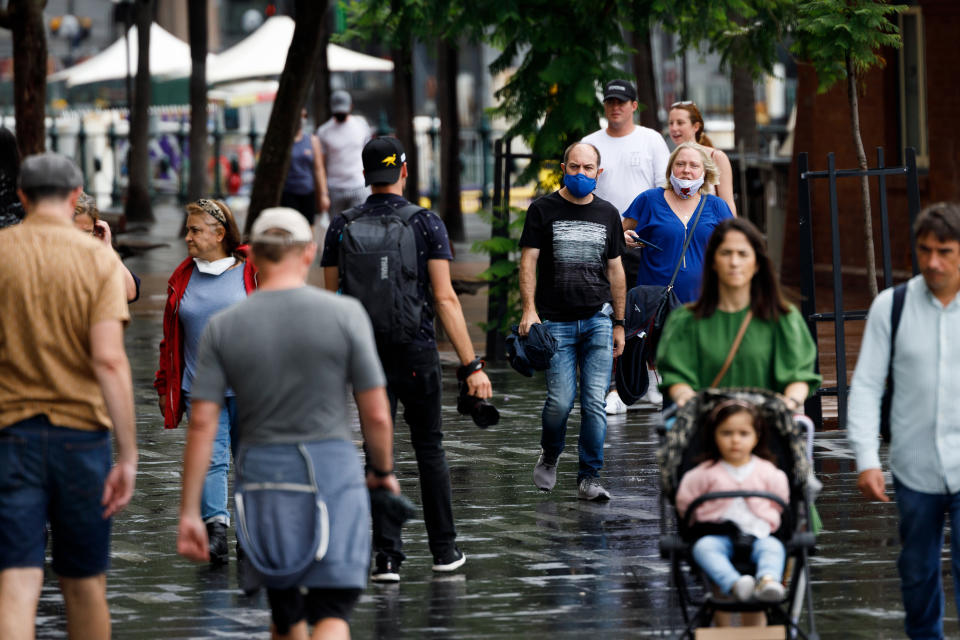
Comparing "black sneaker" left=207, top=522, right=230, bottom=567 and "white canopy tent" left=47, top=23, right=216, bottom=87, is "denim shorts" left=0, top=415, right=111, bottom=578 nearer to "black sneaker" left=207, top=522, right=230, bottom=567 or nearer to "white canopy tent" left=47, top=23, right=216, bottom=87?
"black sneaker" left=207, top=522, right=230, bottom=567

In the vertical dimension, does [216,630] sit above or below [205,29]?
below

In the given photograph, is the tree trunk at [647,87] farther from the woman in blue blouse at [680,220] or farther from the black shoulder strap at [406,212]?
the black shoulder strap at [406,212]

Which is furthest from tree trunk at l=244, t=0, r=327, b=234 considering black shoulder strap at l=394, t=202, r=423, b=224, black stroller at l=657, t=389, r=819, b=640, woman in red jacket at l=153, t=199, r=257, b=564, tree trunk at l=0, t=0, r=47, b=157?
black stroller at l=657, t=389, r=819, b=640

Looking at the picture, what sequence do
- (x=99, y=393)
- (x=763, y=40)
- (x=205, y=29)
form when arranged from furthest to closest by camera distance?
(x=205, y=29) < (x=763, y=40) < (x=99, y=393)

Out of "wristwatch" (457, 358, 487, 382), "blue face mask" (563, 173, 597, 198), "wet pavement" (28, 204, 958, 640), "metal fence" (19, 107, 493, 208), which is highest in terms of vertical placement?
"metal fence" (19, 107, 493, 208)

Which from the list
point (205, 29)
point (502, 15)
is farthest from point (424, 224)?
point (205, 29)

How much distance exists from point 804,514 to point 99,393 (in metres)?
2.32

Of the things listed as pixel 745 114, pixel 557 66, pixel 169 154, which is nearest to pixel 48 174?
pixel 557 66

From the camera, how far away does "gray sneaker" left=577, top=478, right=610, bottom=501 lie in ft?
30.8

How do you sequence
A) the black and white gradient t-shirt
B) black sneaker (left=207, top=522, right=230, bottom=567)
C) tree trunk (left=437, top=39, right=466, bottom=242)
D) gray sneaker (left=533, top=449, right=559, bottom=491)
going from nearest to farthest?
black sneaker (left=207, top=522, right=230, bottom=567) < the black and white gradient t-shirt < gray sneaker (left=533, top=449, right=559, bottom=491) < tree trunk (left=437, top=39, right=466, bottom=242)

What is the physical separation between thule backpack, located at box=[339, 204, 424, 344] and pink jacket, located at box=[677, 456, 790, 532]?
183cm

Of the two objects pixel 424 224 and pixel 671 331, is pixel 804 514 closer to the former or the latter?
pixel 671 331

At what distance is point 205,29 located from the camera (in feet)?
97.8

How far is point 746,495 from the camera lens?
5914mm
